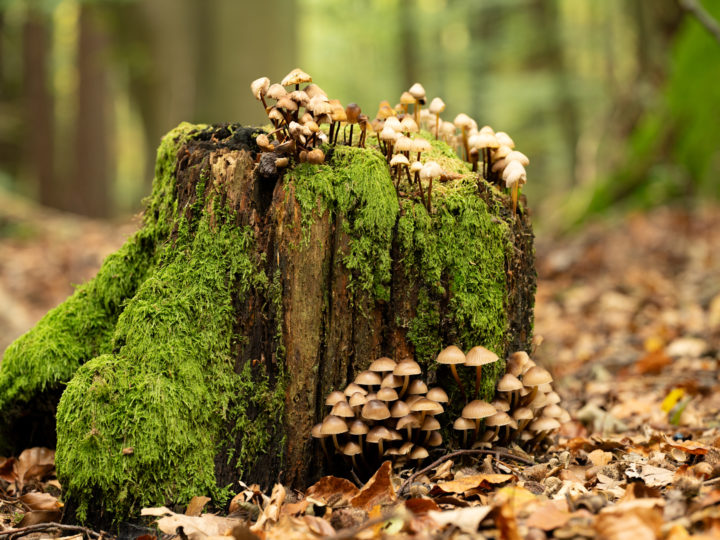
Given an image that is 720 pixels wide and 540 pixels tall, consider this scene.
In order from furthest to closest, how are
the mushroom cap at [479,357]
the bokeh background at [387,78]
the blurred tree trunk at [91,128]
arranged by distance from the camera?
1. the blurred tree trunk at [91,128]
2. the bokeh background at [387,78]
3. the mushroom cap at [479,357]

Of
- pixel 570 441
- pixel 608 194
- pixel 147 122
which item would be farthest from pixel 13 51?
pixel 570 441

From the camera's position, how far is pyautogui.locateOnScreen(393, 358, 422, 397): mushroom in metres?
3.00

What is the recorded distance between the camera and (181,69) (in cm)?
1210

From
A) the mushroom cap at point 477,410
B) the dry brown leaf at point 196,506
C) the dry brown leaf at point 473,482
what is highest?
the mushroom cap at point 477,410

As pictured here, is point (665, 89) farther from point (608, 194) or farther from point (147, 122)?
point (147, 122)

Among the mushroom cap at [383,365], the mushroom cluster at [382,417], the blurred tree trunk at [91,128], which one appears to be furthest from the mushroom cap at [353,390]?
the blurred tree trunk at [91,128]

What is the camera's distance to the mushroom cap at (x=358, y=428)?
2917 millimetres

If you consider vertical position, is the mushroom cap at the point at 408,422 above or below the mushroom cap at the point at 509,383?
below

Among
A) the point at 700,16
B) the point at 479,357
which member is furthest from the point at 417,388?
the point at 700,16

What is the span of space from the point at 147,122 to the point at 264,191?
11077 mm

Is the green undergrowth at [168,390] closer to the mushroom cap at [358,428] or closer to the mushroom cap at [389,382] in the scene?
the mushroom cap at [358,428]

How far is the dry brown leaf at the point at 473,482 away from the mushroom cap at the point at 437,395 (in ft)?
1.22

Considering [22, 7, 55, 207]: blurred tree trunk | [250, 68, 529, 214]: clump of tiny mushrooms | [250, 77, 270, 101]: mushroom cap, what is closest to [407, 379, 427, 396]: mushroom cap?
[250, 68, 529, 214]: clump of tiny mushrooms

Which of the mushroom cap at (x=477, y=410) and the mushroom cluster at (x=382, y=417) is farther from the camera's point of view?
the mushroom cap at (x=477, y=410)
